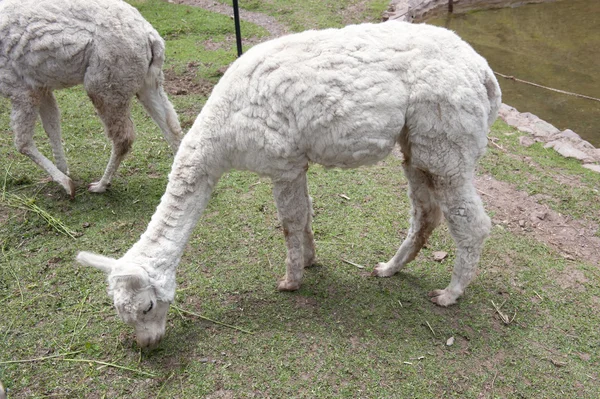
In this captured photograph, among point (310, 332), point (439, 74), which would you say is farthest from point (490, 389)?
point (439, 74)

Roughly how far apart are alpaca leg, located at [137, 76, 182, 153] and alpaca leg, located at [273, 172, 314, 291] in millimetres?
1859

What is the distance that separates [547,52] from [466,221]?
6.50 m

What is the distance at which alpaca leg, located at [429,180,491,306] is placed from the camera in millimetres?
3004

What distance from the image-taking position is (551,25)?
9102mm

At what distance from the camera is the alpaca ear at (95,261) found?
275 centimetres

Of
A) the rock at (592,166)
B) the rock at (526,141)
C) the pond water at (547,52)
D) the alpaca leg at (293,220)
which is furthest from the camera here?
the pond water at (547,52)

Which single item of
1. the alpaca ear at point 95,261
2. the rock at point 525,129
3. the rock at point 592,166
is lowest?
the rock at point 592,166

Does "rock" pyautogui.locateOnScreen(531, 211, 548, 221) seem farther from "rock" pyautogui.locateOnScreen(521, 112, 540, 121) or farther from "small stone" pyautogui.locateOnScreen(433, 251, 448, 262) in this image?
"rock" pyautogui.locateOnScreen(521, 112, 540, 121)

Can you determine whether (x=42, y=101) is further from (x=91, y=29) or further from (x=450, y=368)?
(x=450, y=368)

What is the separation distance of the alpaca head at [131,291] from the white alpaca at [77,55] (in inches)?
73.9

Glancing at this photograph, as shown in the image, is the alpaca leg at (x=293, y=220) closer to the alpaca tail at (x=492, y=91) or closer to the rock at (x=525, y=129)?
the alpaca tail at (x=492, y=91)

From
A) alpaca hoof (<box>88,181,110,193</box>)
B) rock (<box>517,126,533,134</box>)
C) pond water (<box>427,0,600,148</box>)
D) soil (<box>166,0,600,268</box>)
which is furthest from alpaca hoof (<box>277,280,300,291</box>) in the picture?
pond water (<box>427,0,600,148</box>)

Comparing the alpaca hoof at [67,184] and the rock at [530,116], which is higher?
the alpaca hoof at [67,184]

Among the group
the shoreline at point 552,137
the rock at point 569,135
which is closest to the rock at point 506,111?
the shoreline at point 552,137
